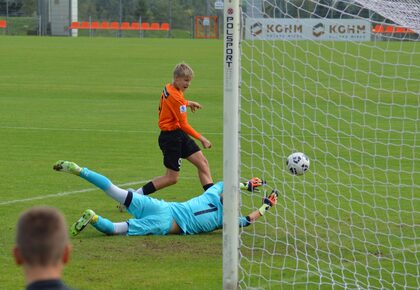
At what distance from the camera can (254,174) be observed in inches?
525

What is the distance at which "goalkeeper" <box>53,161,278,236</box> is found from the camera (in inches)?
374

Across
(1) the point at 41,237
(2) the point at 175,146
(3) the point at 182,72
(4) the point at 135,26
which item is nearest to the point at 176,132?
(2) the point at 175,146

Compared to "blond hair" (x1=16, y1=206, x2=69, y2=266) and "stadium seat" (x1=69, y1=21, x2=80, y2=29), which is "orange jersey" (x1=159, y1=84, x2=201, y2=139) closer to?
"blond hair" (x1=16, y1=206, x2=69, y2=266)

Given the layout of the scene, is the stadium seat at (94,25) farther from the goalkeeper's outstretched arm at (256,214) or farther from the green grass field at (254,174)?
the goalkeeper's outstretched arm at (256,214)

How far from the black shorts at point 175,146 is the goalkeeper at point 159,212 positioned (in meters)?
1.43

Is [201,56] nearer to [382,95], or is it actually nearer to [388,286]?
[382,95]

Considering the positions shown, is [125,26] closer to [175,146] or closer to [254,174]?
[254,174]

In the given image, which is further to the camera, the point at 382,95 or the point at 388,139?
the point at 382,95

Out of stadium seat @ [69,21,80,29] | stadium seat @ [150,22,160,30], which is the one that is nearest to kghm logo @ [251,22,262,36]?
stadium seat @ [69,21,80,29]

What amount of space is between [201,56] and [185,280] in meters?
36.3

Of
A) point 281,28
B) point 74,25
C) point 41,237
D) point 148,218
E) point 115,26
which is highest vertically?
point 281,28

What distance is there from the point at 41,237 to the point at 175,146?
734 centimetres

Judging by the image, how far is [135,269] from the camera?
8.27 meters

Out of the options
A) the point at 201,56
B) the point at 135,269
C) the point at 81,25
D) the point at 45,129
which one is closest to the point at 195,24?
the point at 81,25
